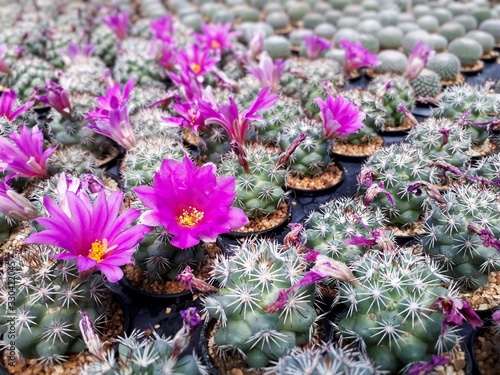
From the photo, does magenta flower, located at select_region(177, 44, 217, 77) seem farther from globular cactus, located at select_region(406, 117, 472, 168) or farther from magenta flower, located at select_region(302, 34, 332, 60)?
globular cactus, located at select_region(406, 117, 472, 168)

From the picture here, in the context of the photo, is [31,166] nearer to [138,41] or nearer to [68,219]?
[68,219]

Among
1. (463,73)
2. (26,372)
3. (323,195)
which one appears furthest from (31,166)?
(463,73)

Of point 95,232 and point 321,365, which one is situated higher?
point 95,232

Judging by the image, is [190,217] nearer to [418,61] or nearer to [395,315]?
[395,315]

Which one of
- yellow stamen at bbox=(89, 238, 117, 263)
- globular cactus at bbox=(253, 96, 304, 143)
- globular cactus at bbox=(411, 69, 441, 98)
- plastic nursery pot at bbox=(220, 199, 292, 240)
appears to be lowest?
plastic nursery pot at bbox=(220, 199, 292, 240)

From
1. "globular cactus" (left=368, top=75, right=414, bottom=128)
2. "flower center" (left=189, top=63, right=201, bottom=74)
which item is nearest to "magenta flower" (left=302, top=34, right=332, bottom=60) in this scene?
"globular cactus" (left=368, top=75, right=414, bottom=128)

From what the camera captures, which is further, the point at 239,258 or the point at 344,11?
the point at 344,11

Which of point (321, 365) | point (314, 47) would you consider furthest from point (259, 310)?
point (314, 47)
